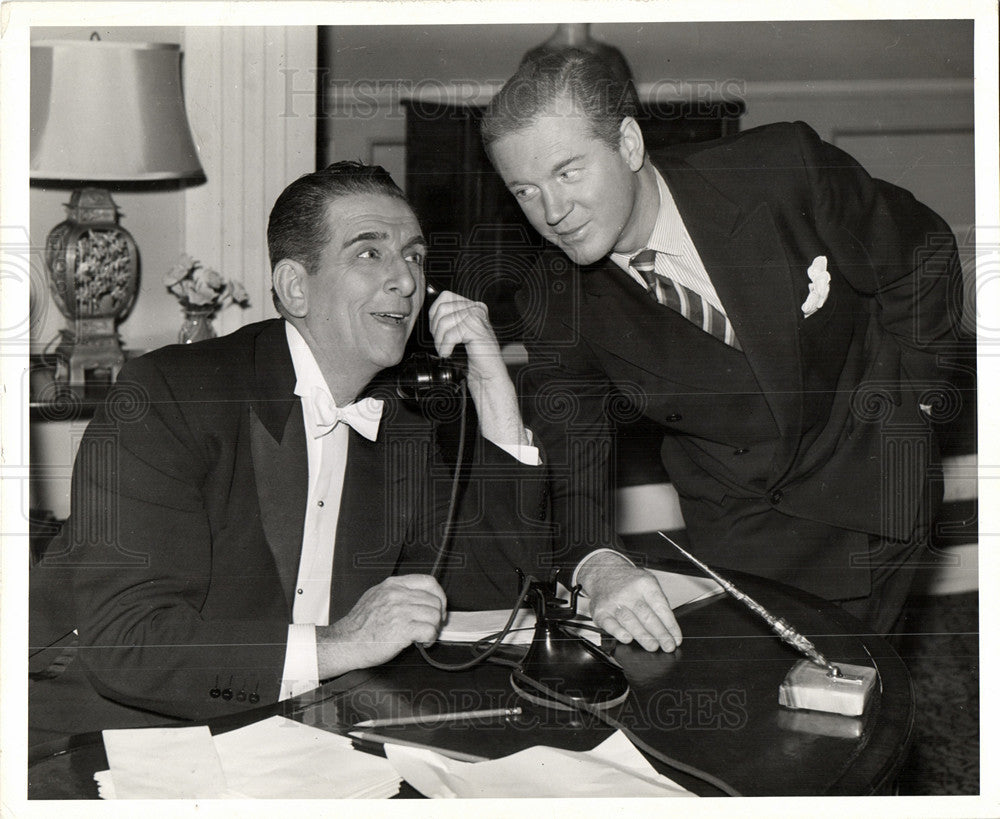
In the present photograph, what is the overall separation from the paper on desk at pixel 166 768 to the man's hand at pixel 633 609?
67 cm

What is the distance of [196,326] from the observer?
1670mm

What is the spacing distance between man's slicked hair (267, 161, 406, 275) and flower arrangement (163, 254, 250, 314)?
10cm

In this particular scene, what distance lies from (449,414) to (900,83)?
1.05 meters

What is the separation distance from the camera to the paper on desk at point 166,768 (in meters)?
1.38

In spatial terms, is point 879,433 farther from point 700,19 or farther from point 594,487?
point 700,19

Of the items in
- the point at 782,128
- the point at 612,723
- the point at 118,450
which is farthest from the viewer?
the point at 782,128

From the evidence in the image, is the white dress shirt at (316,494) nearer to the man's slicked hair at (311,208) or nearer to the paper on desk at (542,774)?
the man's slicked hair at (311,208)

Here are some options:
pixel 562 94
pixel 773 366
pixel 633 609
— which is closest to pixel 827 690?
pixel 633 609

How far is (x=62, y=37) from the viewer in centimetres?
162

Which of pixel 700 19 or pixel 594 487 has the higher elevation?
pixel 700 19

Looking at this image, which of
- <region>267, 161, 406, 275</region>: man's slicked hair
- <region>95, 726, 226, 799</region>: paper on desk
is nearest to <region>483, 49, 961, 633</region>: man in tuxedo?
<region>267, 161, 406, 275</region>: man's slicked hair

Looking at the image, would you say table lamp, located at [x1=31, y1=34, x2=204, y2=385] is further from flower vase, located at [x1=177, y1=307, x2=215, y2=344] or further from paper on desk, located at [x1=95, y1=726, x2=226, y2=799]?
paper on desk, located at [x1=95, y1=726, x2=226, y2=799]

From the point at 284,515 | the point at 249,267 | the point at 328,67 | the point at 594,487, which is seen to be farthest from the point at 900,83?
the point at 284,515

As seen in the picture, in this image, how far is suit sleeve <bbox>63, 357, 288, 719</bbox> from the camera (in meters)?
1.54
